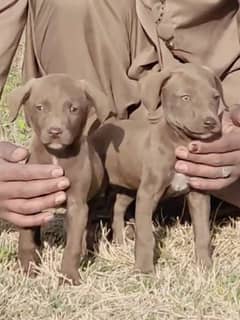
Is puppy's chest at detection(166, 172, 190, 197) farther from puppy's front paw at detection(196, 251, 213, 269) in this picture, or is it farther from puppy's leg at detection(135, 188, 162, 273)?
puppy's front paw at detection(196, 251, 213, 269)

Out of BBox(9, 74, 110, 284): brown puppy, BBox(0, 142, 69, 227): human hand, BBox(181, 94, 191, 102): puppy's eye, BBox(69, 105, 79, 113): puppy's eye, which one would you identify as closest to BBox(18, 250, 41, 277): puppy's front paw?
BBox(9, 74, 110, 284): brown puppy

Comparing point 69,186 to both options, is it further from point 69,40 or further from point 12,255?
point 69,40

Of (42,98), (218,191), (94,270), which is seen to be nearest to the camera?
(42,98)

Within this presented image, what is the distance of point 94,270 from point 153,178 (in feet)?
1.40

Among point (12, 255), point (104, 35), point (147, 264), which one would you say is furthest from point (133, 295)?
point (104, 35)

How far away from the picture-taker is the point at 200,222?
4.27m

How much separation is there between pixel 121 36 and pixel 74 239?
1122 millimetres

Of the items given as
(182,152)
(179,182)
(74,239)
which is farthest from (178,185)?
(74,239)

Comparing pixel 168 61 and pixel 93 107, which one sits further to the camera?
pixel 168 61

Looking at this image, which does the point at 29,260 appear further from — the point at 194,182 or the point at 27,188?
the point at 194,182

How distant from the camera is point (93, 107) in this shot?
402cm

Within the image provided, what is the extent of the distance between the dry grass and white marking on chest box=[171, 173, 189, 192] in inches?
11.7

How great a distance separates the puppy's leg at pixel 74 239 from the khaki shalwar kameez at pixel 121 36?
0.85 meters

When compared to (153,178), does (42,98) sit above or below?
above
